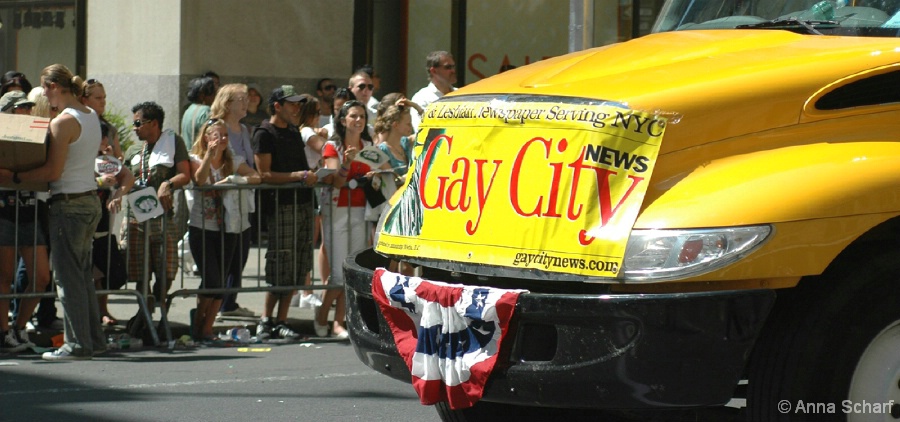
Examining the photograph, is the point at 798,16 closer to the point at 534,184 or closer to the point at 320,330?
the point at 534,184

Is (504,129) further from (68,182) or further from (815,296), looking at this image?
(68,182)

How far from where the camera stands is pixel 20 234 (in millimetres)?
9883

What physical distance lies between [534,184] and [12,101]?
6.99 m

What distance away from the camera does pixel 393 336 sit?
17.4ft

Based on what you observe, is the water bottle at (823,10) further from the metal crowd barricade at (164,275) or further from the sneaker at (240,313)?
the sneaker at (240,313)

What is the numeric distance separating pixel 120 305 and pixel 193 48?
4960mm

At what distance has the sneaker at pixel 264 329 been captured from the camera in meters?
10.4

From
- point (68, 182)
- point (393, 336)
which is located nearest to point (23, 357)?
point (68, 182)

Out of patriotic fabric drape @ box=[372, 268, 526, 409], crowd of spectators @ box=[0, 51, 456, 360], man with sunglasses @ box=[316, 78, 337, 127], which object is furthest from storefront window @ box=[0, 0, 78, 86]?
patriotic fabric drape @ box=[372, 268, 526, 409]

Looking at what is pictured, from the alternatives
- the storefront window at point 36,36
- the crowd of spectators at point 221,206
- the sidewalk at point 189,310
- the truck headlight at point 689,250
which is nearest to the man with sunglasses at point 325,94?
the storefront window at point 36,36

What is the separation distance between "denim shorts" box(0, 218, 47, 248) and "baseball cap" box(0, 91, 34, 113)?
1276mm

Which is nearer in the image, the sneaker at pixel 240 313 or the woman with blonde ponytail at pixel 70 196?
the woman with blonde ponytail at pixel 70 196

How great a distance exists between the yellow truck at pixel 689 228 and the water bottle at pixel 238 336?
5.07m

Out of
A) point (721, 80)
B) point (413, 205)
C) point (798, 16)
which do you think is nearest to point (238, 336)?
point (413, 205)
